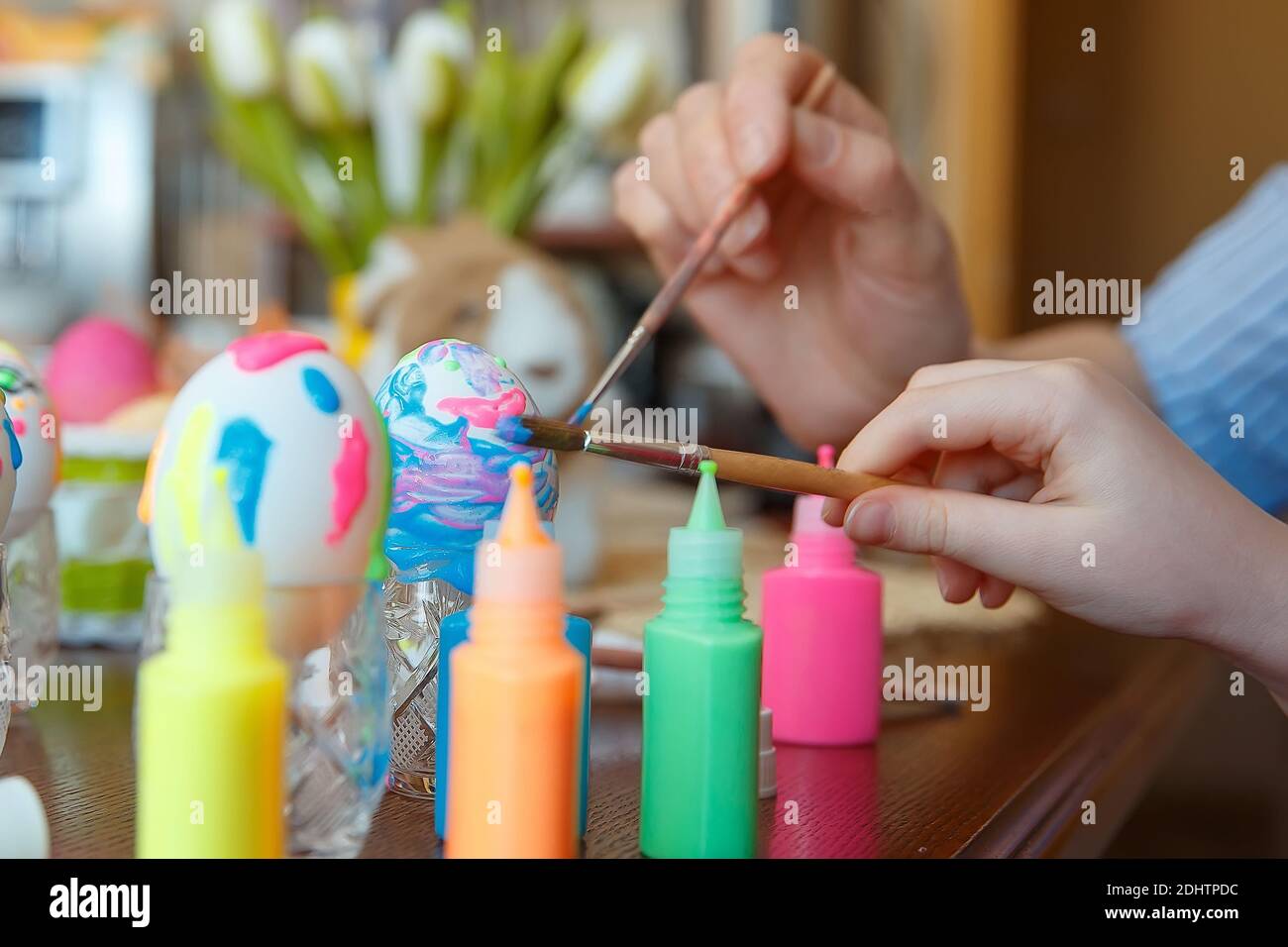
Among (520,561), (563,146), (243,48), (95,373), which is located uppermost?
(243,48)

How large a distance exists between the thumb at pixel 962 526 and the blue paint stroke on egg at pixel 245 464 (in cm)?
26

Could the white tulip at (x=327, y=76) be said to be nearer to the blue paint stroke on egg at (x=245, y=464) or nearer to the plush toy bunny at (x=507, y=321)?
the plush toy bunny at (x=507, y=321)

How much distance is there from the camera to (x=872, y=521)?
1.86ft

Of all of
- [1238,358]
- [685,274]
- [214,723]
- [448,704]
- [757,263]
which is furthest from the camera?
[1238,358]

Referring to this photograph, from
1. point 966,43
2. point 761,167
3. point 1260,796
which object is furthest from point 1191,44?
point 761,167

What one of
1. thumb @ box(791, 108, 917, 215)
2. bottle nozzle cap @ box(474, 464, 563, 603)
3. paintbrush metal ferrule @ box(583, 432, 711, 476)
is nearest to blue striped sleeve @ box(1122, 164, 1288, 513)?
thumb @ box(791, 108, 917, 215)

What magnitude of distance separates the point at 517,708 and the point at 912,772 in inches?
11.4

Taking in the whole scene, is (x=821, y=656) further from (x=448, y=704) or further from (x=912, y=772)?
(x=448, y=704)

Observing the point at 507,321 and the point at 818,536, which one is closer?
the point at 818,536

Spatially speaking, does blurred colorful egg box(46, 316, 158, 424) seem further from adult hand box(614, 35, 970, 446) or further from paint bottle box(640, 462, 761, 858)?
paint bottle box(640, 462, 761, 858)

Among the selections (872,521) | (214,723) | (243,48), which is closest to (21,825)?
(214,723)

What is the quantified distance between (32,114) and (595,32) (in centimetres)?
113

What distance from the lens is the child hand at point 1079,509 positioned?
1.87ft

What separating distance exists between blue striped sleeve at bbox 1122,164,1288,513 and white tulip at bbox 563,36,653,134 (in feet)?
1.89
